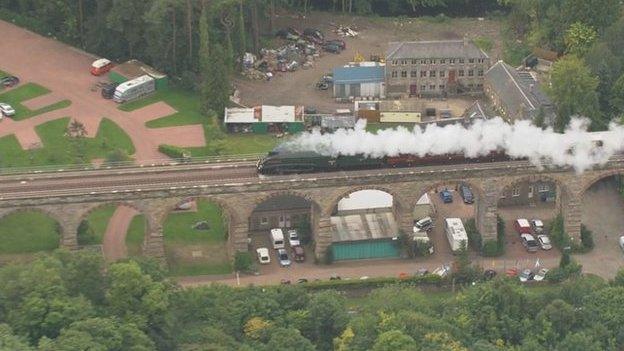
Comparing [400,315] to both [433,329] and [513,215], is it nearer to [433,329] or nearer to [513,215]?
[433,329]

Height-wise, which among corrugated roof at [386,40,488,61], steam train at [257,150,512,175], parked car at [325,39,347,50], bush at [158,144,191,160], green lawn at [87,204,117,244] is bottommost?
green lawn at [87,204,117,244]

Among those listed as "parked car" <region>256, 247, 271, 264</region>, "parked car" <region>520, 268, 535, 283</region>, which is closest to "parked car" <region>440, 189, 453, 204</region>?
"parked car" <region>520, 268, 535, 283</region>

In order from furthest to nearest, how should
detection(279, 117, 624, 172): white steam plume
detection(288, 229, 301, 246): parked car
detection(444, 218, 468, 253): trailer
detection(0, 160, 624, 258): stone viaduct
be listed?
detection(288, 229, 301, 246): parked car
detection(444, 218, 468, 253): trailer
detection(279, 117, 624, 172): white steam plume
detection(0, 160, 624, 258): stone viaduct

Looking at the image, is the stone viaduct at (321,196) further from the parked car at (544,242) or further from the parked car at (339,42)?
the parked car at (339,42)

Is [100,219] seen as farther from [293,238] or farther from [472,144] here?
[472,144]

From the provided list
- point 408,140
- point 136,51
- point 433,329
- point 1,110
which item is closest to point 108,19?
point 136,51

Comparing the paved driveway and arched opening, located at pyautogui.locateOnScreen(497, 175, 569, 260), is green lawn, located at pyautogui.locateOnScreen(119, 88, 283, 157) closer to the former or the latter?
the paved driveway

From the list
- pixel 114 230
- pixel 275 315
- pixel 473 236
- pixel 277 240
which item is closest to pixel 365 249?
pixel 277 240

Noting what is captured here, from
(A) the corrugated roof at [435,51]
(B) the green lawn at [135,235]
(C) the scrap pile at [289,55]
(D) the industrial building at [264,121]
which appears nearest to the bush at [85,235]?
(B) the green lawn at [135,235]
